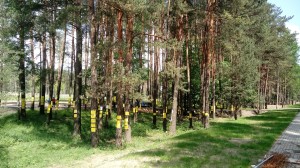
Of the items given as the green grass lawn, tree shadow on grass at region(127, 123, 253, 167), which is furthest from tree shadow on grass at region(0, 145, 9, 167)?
tree shadow on grass at region(127, 123, 253, 167)

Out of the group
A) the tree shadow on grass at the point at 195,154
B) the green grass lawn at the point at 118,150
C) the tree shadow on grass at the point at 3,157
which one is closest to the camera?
the tree shadow on grass at the point at 195,154

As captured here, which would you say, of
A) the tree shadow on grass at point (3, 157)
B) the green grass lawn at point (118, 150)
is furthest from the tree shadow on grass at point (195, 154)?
the tree shadow on grass at point (3, 157)

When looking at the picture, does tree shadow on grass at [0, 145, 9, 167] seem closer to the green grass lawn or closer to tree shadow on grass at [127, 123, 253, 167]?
the green grass lawn

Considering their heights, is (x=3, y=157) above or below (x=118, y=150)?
below

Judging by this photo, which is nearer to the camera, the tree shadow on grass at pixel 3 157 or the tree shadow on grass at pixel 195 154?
the tree shadow on grass at pixel 195 154

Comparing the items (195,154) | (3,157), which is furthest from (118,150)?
(3,157)

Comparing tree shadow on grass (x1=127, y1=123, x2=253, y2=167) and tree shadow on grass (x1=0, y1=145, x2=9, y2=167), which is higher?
tree shadow on grass (x1=127, y1=123, x2=253, y2=167)

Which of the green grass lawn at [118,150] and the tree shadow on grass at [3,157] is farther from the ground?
the green grass lawn at [118,150]

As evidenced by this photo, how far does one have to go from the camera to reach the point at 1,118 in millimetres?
22578

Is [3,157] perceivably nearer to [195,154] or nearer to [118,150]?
[118,150]

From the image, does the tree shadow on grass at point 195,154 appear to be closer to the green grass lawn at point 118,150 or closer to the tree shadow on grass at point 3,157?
the green grass lawn at point 118,150

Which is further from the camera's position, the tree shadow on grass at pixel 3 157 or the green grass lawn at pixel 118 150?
the tree shadow on grass at pixel 3 157

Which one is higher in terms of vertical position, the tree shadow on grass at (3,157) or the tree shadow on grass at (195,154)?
the tree shadow on grass at (195,154)

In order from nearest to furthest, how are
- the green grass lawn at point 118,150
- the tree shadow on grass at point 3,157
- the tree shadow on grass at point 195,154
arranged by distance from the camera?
the tree shadow on grass at point 195,154
the green grass lawn at point 118,150
the tree shadow on grass at point 3,157
